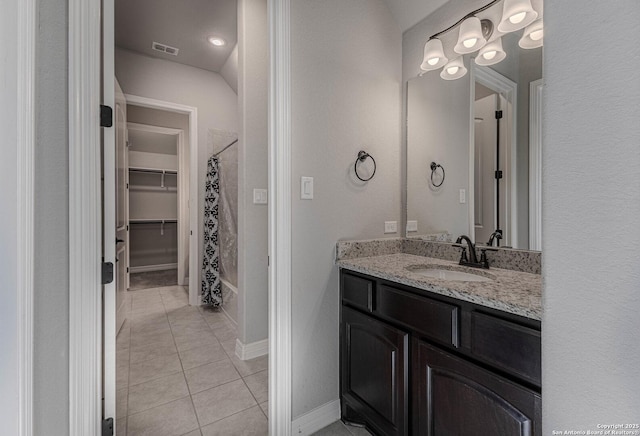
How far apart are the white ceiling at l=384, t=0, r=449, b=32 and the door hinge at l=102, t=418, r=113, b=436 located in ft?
8.74

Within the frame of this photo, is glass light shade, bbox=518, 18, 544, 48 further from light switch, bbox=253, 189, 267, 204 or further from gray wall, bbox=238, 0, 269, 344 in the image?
light switch, bbox=253, 189, 267, 204

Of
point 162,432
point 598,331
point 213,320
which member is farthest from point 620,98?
point 213,320

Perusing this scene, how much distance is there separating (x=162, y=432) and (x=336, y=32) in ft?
7.87

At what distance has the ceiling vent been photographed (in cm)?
291

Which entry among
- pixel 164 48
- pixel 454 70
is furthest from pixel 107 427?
pixel 164 48

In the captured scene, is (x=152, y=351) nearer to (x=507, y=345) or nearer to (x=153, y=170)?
(x=507, y=345)

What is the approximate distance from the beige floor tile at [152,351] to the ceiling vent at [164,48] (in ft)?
9.74

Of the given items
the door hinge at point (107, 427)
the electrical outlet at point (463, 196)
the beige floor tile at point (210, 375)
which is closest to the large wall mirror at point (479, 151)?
the electrical outlet at point (463, 196)

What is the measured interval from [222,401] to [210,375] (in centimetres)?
33

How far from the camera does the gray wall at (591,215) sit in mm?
447

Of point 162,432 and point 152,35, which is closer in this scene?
point 162,432

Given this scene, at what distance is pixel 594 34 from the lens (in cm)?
49

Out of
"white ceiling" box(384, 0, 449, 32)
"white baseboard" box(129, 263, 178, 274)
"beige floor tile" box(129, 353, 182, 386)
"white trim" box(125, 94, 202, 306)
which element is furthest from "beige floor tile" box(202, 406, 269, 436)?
"white baseboard" box(129, 263, 178, 274)

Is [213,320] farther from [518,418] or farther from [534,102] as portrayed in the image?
[534,102]
